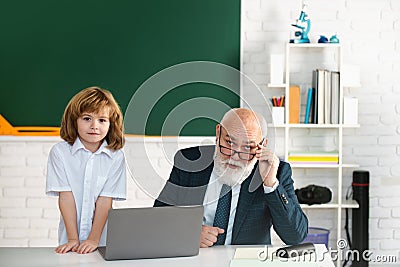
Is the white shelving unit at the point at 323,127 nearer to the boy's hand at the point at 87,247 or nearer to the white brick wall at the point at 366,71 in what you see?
the white brick wall at the point at 366,71

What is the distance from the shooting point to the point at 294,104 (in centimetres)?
455

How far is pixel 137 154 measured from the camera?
4492mm

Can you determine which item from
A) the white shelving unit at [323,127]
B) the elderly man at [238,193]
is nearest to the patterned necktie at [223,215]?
the elderly man at [238,193]

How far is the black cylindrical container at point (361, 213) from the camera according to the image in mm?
4523

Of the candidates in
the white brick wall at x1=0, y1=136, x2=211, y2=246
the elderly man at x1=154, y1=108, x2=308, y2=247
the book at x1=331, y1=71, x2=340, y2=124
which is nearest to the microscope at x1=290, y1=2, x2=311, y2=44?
the book at x1=331, y1=71, x2=340, y2=124

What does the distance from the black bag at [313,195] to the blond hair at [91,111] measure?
6.10 feet

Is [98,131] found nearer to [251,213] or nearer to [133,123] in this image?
[133,123]

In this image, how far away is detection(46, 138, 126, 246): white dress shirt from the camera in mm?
2848

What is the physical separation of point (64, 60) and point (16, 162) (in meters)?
0.70

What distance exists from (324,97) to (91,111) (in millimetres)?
2055

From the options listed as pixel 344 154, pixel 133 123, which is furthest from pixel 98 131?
pixel 344 154

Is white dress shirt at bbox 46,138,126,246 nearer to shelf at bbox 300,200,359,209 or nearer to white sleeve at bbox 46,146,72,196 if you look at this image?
white sleeve at bbox 46,146,72,196

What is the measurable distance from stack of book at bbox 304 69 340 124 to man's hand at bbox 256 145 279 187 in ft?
6.13

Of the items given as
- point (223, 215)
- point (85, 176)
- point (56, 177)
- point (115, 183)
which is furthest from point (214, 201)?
point (56, 177)
